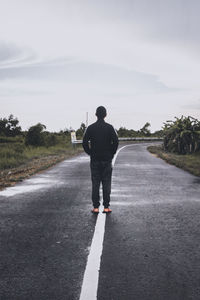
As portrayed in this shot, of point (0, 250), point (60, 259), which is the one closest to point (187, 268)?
point (60, 259)

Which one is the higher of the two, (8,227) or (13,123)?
(13,123)

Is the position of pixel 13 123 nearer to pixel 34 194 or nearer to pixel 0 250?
pixel 34 194

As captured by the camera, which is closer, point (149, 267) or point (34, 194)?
point (149, 267)

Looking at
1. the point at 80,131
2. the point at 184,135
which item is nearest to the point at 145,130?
the point at 80,131

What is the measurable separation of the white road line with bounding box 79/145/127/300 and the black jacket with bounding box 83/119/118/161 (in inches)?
63.5

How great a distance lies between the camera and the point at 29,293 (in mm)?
3270

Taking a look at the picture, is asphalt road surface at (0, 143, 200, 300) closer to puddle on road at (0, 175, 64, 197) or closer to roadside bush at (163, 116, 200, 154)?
puddle on road at (0, 175, 64, 197)

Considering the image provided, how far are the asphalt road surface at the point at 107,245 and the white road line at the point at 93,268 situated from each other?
54 mm

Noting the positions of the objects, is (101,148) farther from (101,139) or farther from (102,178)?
(102,178)

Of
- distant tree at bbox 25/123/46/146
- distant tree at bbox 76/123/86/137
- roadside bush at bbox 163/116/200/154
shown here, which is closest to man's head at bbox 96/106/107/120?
roadside bush at bbox 163/116/200/154

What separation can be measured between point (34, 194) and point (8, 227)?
Result: 318cm

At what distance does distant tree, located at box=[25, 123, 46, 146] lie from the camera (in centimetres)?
3272

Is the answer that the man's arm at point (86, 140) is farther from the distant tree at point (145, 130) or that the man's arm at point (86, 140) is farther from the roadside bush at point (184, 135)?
the distant tree at point (145, 130)

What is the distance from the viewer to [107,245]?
4.71 m
